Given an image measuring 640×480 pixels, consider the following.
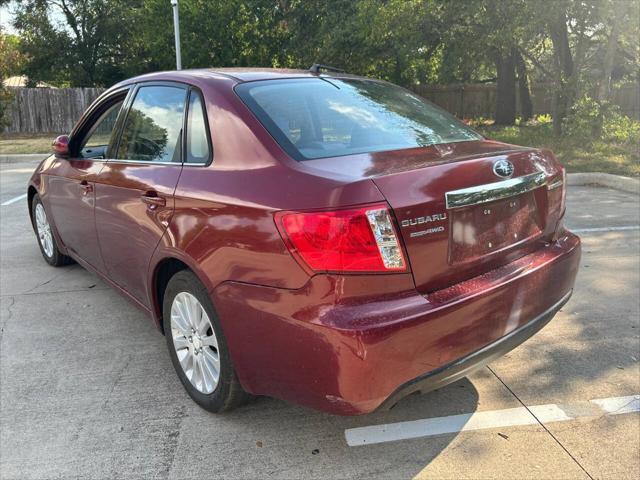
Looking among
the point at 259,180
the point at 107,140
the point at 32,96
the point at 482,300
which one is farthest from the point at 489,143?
the point at 32,96

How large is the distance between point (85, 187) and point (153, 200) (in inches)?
46.9

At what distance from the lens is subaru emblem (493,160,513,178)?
8.24ft

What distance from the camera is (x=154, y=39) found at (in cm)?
2341

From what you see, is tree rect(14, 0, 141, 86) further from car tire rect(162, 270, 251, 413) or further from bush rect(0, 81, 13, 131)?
car tire rect(162, 270, 251, 413)

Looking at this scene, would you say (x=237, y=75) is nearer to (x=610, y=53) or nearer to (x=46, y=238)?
(x=46, y=238)

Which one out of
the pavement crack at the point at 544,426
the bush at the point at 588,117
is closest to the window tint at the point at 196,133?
the pavement crack at the point at 544,426

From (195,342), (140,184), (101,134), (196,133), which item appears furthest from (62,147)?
(195,342)

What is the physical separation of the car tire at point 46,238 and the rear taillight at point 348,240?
354cm

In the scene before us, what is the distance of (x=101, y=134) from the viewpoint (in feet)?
13.3

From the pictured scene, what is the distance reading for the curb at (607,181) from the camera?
28.5 feet

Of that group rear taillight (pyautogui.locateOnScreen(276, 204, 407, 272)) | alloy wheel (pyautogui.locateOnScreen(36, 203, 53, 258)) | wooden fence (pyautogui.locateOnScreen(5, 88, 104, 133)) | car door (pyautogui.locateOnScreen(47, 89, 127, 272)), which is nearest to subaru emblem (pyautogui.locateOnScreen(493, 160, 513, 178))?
rear taillight (pyautogui.locateOnScreen(276, 204, 407, 272))

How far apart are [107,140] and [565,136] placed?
12.4 metres

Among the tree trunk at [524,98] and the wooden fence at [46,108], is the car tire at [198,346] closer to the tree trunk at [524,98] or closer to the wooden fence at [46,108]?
the wooden fence at [46,108]

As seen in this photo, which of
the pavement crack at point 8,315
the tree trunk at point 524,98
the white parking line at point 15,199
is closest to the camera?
the pavement crack at point 8,315
